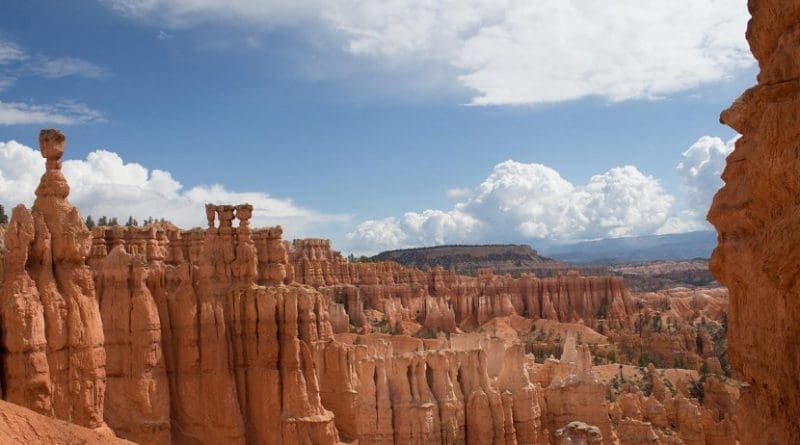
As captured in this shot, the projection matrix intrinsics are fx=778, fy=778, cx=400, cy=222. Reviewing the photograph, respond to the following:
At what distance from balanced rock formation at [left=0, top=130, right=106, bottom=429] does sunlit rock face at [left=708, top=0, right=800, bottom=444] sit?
41.1 feet

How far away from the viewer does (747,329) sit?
7.88m

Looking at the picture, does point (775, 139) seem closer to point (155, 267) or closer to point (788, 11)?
point (788, 11)

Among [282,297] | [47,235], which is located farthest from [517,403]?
[47,235]

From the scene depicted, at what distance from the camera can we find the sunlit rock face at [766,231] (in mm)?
6773

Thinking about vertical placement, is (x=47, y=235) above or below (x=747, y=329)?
above

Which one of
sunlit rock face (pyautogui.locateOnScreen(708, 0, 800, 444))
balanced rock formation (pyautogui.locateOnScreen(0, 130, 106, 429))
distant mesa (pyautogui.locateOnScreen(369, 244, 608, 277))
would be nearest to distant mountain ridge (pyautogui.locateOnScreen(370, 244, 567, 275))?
distant mesa (pyautogui.locateOnScreen(369, 244, 608, 277))

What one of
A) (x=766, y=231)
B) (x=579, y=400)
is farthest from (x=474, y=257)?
(x=766, y=231)

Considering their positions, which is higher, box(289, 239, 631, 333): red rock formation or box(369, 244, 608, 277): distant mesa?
box(369, 244, 608, 277): distant mesa

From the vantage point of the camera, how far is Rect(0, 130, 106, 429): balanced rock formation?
49.1ft

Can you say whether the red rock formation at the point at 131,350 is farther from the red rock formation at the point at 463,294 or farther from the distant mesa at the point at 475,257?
the distant mesa at the point at 475,257

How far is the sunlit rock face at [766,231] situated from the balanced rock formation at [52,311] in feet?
41.1

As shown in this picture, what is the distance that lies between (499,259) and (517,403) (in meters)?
138

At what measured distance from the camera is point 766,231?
7281mm

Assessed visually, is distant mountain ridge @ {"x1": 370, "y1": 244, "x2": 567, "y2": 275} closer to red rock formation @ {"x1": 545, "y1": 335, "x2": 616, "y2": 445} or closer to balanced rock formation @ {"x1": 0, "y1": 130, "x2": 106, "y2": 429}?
red rock formation @ {"x1": 545, "y1": 335, "x2": 616, "y2": 445}
